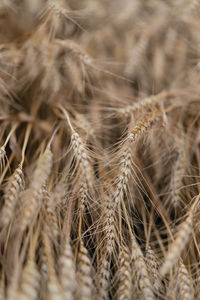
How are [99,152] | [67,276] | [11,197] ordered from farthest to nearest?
[99,152] → [11,197] → [67,276]

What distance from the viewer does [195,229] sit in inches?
31.2

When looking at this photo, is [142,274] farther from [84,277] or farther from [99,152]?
[99,152]

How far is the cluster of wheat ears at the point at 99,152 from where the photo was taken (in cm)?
65

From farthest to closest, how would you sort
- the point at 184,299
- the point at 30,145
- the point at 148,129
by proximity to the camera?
1. the point at 30,145
2. the point at 148,129
3. the point at 184,299

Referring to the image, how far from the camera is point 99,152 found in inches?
33.7

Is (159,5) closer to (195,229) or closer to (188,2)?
(188,2)

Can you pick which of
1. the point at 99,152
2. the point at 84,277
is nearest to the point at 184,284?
the point at 84,277

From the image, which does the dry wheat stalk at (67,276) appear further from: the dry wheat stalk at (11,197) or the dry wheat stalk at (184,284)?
the dry wheat stalk at (184,284)

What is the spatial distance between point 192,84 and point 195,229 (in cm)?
60

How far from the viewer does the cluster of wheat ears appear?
0.65m

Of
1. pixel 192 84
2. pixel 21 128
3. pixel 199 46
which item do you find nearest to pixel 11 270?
pixel 21 128

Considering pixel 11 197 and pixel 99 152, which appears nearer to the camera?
pixel 11 197

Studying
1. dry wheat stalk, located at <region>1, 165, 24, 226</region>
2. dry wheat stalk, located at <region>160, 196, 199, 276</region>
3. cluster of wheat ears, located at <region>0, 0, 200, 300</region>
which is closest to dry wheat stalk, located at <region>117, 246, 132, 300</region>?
cluster of wheat ears, located at <region>0, 0, 200, 300</region>

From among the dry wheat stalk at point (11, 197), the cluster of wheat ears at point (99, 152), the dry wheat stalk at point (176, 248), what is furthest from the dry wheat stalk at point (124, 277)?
the dry wheat stalk at point (11, 197)
